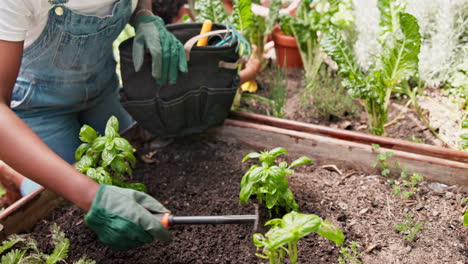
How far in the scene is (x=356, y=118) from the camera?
7.65 ft

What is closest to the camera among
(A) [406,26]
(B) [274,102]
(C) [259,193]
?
(C) [259,193]

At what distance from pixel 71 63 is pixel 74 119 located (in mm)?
447

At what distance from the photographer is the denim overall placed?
1677 millimetres

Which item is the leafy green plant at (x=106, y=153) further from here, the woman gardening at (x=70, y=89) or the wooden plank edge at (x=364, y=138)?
the wooden plank edge at (x=364, y=138)

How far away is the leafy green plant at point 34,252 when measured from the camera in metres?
1.30

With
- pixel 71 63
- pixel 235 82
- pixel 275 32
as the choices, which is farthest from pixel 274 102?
pixel 71 63

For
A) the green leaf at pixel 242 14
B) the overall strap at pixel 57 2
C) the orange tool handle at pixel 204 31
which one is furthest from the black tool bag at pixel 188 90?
the green leaf at pixel 242 14

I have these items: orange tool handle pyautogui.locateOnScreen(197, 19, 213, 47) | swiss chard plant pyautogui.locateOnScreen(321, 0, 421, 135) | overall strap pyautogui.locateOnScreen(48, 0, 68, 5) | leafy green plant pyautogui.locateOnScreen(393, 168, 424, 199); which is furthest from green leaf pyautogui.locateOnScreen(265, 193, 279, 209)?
overall strap pyautogui.locateOnScreen(48, 0, 68, 5)

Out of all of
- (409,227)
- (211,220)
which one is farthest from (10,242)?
(409,227)

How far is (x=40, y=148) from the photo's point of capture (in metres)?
1.24

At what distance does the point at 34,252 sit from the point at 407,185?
1.53 metres

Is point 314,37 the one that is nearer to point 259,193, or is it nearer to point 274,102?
point 274,102

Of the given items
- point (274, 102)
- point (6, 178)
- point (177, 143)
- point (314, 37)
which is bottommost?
point (6, 178)

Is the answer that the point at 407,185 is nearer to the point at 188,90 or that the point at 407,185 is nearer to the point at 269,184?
the point at 269,184
